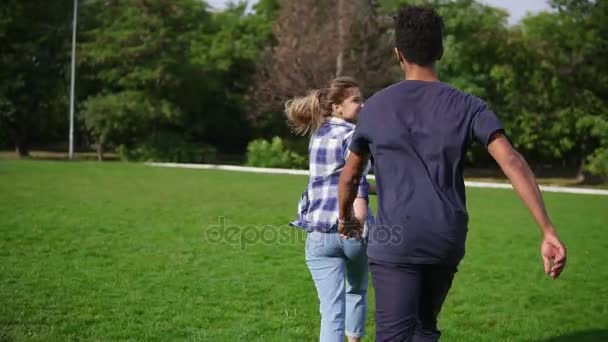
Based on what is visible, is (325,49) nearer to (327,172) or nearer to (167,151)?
(167,151)

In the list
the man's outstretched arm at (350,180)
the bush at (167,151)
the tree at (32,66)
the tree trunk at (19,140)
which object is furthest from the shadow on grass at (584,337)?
the tree trunk at (19,140)

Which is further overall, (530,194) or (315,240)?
(315,240)

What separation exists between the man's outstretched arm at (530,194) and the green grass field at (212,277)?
2.80 meters

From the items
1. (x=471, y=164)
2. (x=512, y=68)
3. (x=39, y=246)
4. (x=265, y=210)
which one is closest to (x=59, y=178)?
(x=265, y=210)

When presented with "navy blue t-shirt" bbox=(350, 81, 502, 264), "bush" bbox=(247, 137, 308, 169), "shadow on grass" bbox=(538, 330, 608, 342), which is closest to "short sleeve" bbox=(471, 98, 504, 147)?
"navy blue t-shirt" bbox=(350, 81, 502, 264)

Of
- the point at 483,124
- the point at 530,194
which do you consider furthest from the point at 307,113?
the point at 530,194

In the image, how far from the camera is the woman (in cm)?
385

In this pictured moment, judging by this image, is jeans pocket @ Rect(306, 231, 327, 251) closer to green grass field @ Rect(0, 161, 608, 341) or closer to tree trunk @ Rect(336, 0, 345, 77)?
green grass field @ Rect(0, 161, 608, 341)

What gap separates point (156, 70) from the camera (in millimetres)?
35656

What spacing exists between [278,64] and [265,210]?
22.5 m

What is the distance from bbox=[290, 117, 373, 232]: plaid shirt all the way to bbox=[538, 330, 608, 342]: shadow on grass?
102 inches

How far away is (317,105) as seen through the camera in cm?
401

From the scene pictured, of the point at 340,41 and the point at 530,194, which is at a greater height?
the point at 340,41

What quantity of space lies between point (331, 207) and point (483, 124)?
4.64 feet
